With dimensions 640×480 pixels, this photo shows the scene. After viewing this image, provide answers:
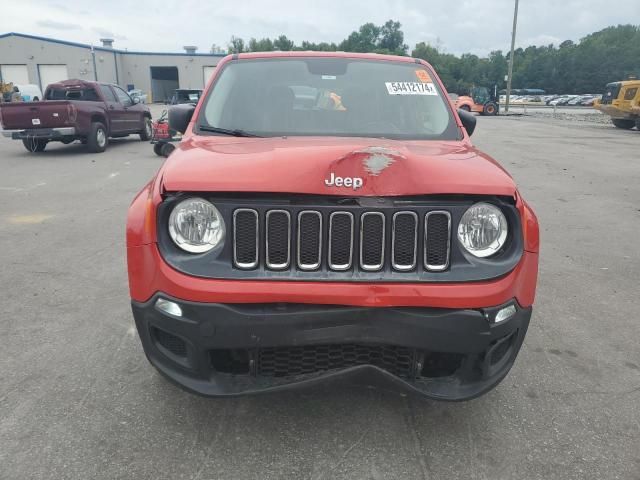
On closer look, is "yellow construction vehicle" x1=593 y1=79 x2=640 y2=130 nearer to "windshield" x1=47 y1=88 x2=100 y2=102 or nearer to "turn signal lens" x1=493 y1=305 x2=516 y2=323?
"windshield" x1=47 y1=88 x2=100 y2=102

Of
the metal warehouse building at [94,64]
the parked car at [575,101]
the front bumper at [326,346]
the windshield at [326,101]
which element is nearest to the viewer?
the front bumper at [326,346]

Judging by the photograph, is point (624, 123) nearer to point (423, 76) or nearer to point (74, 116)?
point (74, 116)

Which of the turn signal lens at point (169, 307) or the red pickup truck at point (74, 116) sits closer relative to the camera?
the turn signal lens at point (169, 307)

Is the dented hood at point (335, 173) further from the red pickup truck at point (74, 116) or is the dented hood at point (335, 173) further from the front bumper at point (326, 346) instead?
the red pickup truck at point (74, 116)

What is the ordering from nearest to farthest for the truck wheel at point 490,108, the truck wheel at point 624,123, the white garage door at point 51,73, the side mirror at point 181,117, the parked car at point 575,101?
the side mirror at point 181,117 < the truck wheel at point 624,123 < the truck wheel at point 490,108 < the white garage door at point 51,73 < the parked car at point 575,101

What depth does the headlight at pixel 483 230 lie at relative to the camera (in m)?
2.24

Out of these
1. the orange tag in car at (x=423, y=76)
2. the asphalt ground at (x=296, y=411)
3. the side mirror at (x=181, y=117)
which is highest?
the orange tag in car at (x=423, y=76)

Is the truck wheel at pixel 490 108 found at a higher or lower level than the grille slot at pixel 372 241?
lower

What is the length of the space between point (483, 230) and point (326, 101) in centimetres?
160

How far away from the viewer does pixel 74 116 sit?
12883mm

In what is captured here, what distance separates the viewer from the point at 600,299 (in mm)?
4344

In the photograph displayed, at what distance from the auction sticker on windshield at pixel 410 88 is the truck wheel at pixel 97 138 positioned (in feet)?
39.3

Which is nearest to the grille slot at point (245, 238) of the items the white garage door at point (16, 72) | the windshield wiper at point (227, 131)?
the windshield wiper at point (227, 131)

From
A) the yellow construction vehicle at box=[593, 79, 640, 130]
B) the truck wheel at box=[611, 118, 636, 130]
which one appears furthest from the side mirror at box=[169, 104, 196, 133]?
the truck wheel at box=[611, 118, 636, 130]
